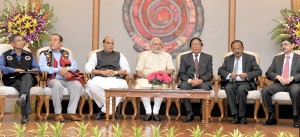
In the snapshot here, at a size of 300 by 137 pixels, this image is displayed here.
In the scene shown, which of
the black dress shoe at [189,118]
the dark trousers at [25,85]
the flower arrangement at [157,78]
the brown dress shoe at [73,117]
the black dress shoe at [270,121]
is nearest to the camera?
the dark trousers at [25,85]

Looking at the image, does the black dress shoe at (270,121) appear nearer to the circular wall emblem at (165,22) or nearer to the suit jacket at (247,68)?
the suit jacket at (247,68)

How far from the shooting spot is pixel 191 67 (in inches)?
262

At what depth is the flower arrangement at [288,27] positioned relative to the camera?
686 cm

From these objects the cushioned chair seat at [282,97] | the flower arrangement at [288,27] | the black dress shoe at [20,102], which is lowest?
the black dress shoe at [20,102]

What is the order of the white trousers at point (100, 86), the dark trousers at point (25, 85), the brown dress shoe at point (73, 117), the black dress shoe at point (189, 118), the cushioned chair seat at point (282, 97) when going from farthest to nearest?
1. the white trousers at point (100, 86)
2. the black dress shoe at point (189, 118)
3. the brown dress shoe at point (73, 117)
4. the cushioned chair seat at point (282, 97)
5. the dark trousers at point (25, 85)

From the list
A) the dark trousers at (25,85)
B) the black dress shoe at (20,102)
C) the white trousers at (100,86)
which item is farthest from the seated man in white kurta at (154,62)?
the black dress shoe at (20,102)

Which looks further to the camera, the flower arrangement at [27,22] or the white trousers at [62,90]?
the flower arrangement at [27,22]

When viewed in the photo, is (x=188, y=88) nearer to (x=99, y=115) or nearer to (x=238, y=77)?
(x=238, y=77)

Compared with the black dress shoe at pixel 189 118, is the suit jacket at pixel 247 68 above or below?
above

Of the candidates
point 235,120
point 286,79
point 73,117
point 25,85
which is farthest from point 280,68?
point 25,85

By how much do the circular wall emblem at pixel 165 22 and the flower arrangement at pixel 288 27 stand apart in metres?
1.22

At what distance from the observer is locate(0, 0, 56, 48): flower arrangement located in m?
7.16

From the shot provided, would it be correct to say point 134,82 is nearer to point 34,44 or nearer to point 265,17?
point 34,44

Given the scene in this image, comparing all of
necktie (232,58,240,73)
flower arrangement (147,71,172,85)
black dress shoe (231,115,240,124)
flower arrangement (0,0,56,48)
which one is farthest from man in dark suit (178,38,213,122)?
flower arrangement (0,0,56,48)
